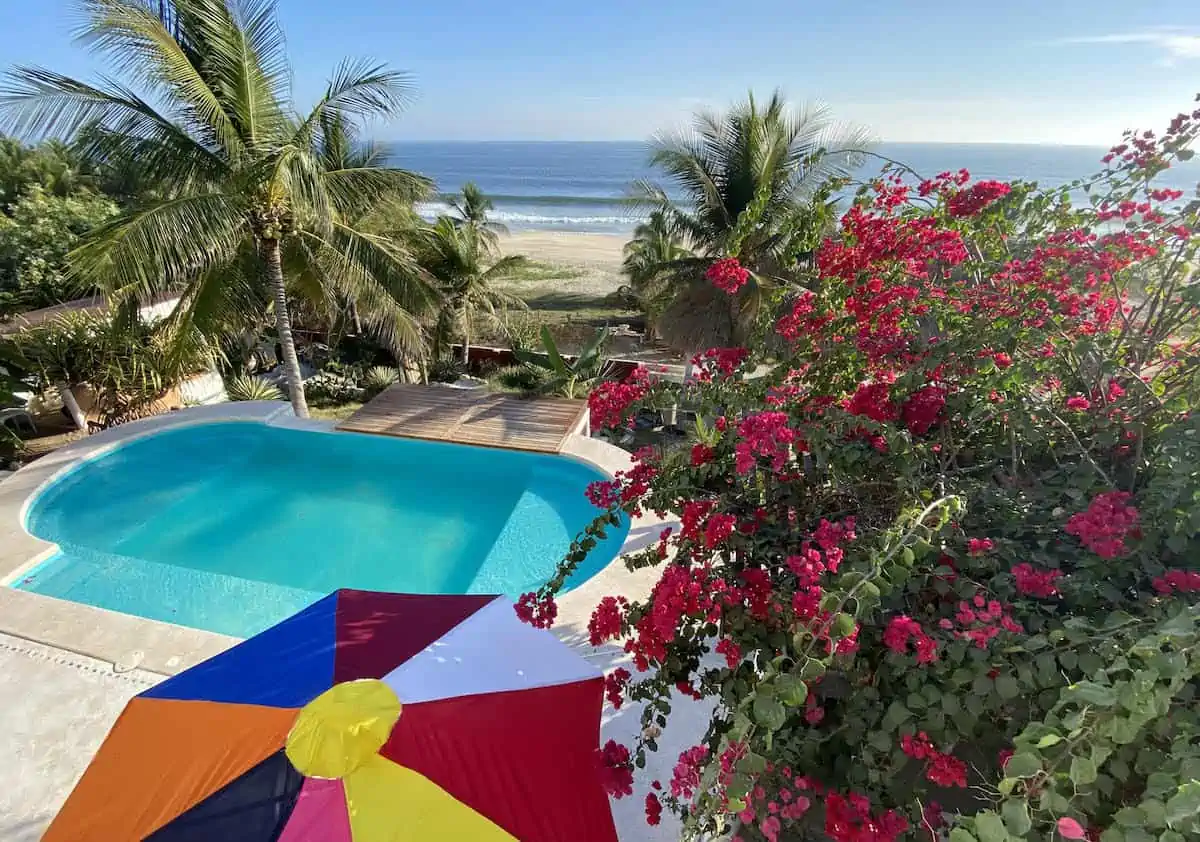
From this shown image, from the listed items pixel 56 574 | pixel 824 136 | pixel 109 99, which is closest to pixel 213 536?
pixel 56 574

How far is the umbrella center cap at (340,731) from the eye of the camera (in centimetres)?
205

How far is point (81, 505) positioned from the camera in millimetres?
7754

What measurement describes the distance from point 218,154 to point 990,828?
31.2 feet

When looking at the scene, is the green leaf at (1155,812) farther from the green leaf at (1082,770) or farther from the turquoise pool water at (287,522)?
the turquoise pool water at (287,522)

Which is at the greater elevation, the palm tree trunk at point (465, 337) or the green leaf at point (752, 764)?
the green leaf at point (752, 764)

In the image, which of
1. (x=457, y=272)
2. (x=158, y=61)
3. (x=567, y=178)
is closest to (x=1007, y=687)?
(x=158, y=61)

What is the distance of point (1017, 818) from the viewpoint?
1091 mm

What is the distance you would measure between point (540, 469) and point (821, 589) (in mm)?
6791

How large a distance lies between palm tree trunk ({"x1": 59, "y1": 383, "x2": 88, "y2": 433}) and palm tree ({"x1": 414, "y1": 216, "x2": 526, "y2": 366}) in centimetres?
632

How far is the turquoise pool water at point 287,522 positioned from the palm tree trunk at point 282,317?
0.68 metres

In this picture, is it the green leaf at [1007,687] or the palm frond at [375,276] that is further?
the palm frond at [375,276]

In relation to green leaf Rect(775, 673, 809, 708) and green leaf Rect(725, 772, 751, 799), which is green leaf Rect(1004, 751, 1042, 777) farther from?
green leaf Rect(725, 772, 751, 799)

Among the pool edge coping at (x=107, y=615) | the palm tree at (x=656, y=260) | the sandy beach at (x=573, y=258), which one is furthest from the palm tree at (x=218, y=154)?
the sandy beach at (x=573, y=258)

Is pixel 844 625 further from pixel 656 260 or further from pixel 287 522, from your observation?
pixel 656 260
